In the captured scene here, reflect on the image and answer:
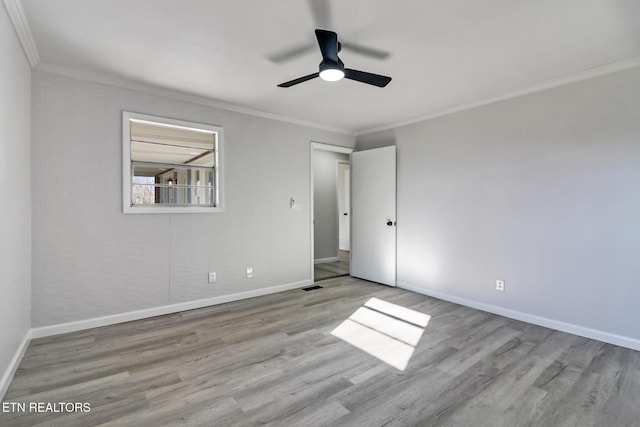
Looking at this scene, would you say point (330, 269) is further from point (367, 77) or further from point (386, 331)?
point (367, 77)

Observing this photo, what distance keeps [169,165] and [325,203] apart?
375 centimetres

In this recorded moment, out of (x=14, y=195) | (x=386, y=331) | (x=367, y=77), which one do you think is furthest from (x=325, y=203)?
(x=14, y=195)

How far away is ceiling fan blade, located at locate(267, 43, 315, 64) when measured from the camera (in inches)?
99.5

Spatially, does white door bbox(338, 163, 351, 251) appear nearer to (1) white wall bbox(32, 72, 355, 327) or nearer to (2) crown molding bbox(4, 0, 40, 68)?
(1) white wall bbox(32, 72, 355, 327)

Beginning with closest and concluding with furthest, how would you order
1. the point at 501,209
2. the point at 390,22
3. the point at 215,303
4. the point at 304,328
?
the point at 390,22, the point at 304,328, the point at 501,209, the point at 215,303

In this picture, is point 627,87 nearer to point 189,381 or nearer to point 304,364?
point 304,364

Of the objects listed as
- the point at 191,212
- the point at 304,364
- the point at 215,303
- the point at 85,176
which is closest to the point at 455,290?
the point at 304,364

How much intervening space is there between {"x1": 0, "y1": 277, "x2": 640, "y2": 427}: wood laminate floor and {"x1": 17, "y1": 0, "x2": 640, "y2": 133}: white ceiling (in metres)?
2.54

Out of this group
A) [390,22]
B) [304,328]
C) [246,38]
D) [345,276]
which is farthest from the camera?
[345,276]

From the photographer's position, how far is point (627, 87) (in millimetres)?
2727

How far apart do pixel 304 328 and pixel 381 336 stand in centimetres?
77

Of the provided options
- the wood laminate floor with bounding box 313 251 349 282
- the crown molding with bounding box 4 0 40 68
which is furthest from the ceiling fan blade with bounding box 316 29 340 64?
the wood laminate floor with bounding box 313 251 349 282

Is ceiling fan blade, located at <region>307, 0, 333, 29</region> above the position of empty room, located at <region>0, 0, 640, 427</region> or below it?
above

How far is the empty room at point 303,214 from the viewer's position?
2.02m
